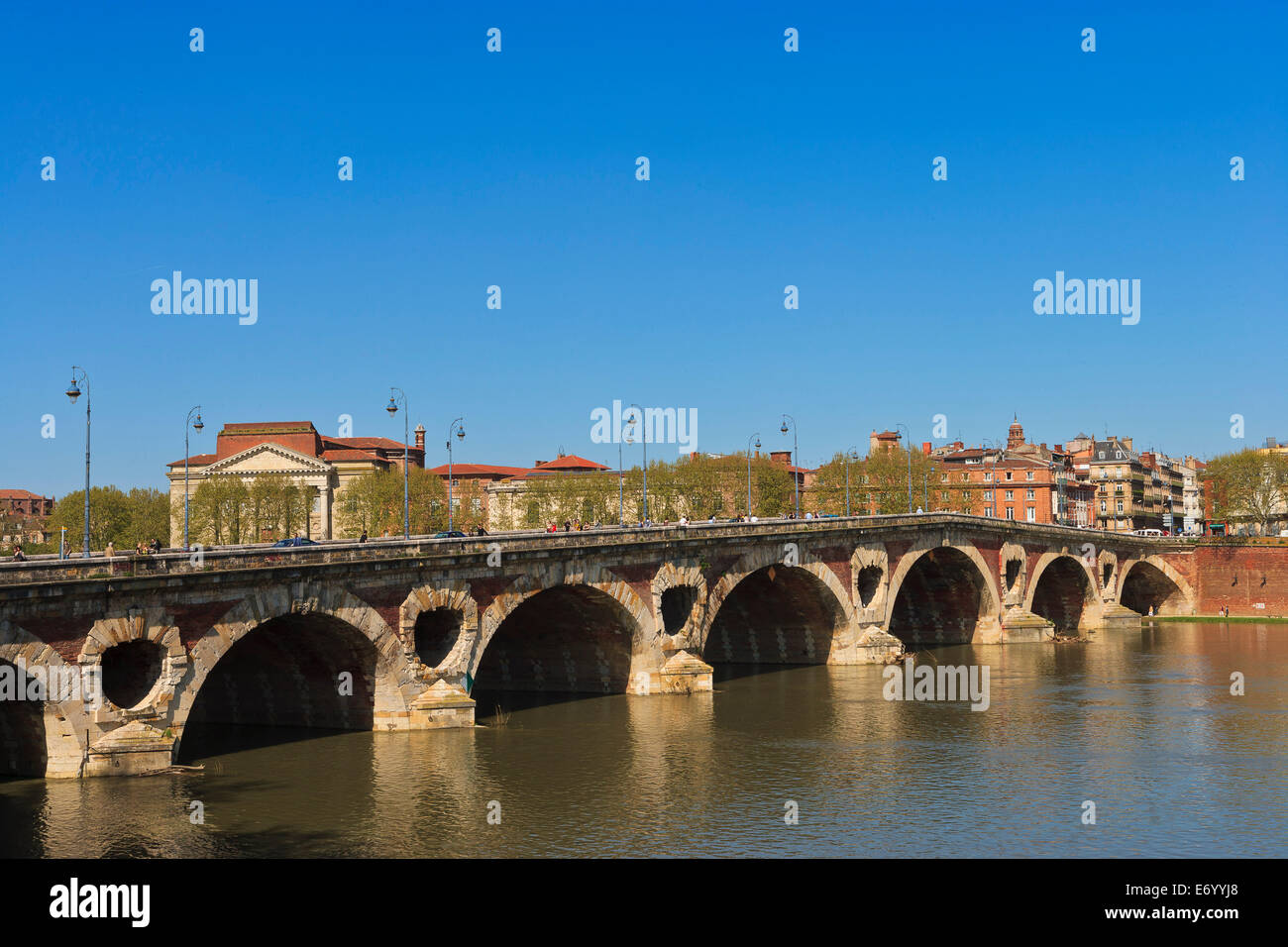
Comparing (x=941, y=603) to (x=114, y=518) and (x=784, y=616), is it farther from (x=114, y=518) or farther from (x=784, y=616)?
(x=114, y=518)

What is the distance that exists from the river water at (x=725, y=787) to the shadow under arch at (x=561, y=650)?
6.52 feet

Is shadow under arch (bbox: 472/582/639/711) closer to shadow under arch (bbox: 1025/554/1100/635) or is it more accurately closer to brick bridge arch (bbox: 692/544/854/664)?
brick bridge arch (bbox: 692/544/854/664)

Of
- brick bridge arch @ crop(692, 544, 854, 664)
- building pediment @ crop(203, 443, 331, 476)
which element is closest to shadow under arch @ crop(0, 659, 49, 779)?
brick bridge arch @ crop(692, 544, 854, 664)

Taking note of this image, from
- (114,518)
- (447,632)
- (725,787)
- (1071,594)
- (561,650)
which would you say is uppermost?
(114,518)

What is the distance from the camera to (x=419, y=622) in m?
50.9

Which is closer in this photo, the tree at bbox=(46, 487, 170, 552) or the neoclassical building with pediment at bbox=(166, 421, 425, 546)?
the tree at bbox=(46, 487, 170, 552)

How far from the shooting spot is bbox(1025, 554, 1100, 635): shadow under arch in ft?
347

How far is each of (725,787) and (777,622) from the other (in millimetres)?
37555

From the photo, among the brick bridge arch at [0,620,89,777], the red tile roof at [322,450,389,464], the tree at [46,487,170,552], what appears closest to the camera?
the brick bridge arch at [0,620,89,777]

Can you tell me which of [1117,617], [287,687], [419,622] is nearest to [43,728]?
[287,687]

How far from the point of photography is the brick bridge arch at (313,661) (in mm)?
43281

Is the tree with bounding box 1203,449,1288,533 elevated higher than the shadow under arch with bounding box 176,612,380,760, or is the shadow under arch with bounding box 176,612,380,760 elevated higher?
the tree with bounding box 1203,449,1288,533

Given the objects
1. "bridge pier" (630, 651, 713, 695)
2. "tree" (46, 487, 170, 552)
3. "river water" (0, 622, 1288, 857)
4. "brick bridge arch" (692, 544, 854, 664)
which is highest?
"tree" (46, 487, 170, 552)
